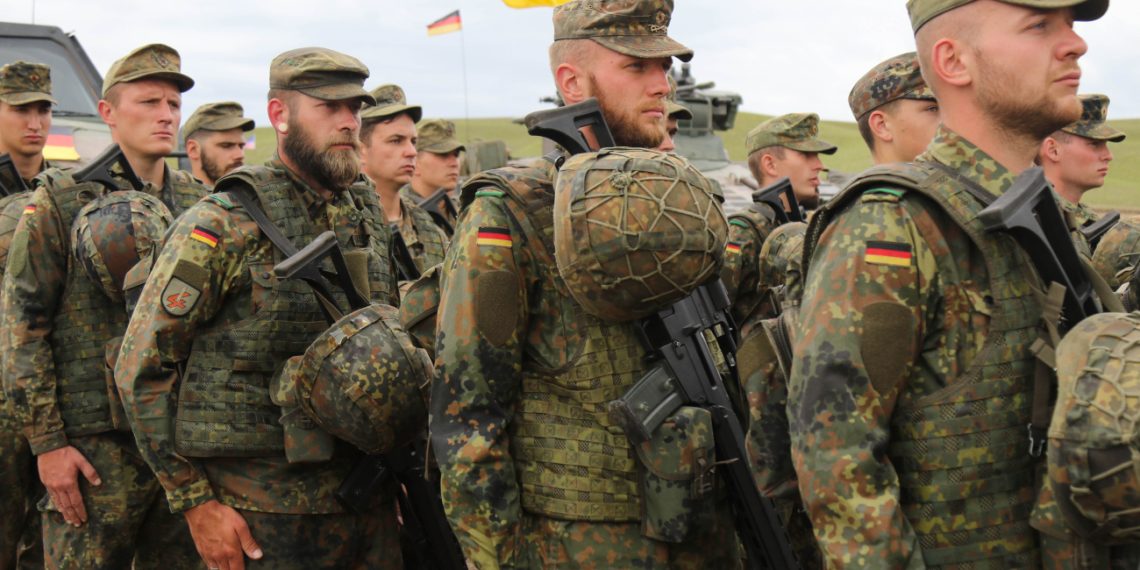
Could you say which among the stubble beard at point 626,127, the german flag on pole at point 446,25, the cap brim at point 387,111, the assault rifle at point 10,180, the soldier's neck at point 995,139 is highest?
the soldier's neck at point 995,139

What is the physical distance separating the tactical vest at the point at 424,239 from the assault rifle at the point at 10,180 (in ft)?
7.22

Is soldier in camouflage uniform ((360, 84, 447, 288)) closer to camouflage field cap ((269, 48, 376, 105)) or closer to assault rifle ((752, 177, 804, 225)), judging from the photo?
assault rifle ((752, 177, 804, 225))

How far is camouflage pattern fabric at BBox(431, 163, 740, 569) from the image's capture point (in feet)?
9.42

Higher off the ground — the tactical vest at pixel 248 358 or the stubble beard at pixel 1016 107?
the stubble beard at pixel 1016 107

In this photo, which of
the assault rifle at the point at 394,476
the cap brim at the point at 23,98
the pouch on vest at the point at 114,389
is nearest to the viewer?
the assault rifle at the point at 394,476

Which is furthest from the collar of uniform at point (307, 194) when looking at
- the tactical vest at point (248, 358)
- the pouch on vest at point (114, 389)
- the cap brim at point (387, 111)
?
the cap brim at point (387, 111)

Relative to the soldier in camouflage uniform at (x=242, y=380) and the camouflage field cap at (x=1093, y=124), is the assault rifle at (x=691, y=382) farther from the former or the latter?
the camouflage field cap at (x=1093, y=124)

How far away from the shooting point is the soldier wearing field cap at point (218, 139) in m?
7.90

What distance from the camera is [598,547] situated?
9.59 ft

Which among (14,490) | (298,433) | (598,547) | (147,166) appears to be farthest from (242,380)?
(14,490)

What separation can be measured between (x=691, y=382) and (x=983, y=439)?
87 cm

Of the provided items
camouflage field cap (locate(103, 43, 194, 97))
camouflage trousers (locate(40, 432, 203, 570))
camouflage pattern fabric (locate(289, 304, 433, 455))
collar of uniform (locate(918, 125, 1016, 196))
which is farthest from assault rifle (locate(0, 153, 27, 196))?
collar of uniform (locate(918, 125, 1016, 196))

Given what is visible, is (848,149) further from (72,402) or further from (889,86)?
(72,402)

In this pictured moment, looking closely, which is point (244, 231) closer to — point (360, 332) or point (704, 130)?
point (360, 332)
